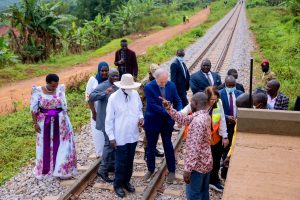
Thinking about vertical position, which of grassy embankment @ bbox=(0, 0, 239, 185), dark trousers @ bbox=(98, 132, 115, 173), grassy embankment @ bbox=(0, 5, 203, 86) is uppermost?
dark trousers @ bbox=(98, 132, 115, 173)

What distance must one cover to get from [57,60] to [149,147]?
18235 mm

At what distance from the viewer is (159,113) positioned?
5.87 metres

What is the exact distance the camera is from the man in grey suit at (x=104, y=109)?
20.0 ft

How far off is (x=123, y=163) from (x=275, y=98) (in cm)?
249

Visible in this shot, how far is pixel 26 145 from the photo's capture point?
859cm

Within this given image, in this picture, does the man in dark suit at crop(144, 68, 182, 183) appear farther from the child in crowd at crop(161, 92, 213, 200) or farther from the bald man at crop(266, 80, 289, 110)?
the bald man at crop(266, 80, 289, 110)

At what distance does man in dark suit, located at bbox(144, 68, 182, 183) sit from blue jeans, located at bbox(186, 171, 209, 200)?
1.23 metres

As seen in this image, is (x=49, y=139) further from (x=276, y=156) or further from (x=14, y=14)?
(x=14, y=14)

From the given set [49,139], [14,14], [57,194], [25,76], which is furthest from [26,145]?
[14,14]

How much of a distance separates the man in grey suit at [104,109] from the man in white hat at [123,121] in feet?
1.49

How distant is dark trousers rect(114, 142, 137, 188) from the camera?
570 cm

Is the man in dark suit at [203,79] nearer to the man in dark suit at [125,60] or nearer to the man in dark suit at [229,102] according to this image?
the man in dark suit at [229,102]

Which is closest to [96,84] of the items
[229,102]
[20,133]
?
[229,102]

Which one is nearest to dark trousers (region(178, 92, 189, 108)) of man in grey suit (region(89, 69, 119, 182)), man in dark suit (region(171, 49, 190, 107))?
man in dark suit (region(171, 49, 190, 107))
